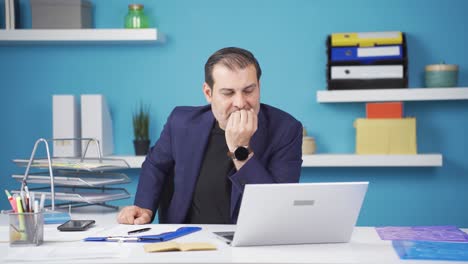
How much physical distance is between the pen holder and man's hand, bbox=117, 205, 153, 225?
409mm

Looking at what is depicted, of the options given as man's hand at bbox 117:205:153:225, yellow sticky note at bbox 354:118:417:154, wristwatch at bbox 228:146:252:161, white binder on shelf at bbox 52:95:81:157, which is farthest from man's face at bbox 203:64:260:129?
white binder on shelf at bbox 52:95:81:157

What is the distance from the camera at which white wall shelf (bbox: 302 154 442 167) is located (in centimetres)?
354

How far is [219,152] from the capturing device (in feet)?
8.41

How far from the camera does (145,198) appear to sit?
8.09 feet

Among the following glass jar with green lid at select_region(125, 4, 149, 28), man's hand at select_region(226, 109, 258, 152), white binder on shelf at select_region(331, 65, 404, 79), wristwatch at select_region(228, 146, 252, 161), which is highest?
glass jar with green lid at select_region(125, 4, 149, 28)

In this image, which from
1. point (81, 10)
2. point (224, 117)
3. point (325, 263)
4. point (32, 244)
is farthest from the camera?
point (81, 10)

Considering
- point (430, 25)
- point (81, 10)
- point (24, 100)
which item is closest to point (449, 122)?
point (430, 25)

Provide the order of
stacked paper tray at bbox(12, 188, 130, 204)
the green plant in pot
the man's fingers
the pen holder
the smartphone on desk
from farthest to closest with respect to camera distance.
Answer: the green plant in pot, stacked paper tray at bbox(12, 188, 130, 204), the man's fingers, the smartphone on desk, the pen holder

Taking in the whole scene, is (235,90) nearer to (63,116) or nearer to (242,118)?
(242,118)

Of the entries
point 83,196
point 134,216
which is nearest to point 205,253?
point 134,216

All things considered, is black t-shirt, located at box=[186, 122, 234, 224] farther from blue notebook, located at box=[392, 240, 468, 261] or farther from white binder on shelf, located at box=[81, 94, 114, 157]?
white binder on shelf, located at box=[81, 94, 114, 157]

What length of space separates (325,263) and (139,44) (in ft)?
8.32

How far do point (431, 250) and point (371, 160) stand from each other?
1.92 metres

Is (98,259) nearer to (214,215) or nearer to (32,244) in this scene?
(32,244)
